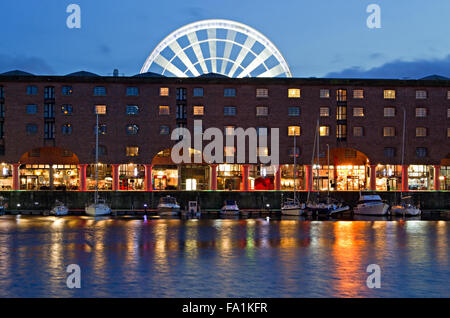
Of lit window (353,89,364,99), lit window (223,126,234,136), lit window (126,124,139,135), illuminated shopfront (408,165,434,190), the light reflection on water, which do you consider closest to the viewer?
the light reflection on water

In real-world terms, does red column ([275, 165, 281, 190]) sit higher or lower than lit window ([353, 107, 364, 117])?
lower

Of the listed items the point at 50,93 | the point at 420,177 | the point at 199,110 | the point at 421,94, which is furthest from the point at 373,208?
the point at 50,93

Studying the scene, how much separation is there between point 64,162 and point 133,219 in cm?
3136

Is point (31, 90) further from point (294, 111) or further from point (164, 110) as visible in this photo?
point (294, 111)

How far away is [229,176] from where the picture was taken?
277 feet

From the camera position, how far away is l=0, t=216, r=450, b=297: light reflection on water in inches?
867

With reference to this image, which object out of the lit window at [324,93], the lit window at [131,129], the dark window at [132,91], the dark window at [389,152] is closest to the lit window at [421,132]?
the dark window at [389,152]

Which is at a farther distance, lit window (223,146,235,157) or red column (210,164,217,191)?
lit window (223,146,235,157)

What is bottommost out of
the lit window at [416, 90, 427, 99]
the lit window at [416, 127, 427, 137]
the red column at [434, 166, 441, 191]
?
the red column at [434, 166, 441, 191]

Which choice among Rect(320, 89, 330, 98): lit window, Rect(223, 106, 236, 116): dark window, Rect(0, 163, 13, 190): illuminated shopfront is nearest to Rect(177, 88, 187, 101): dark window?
Rect(223, 106, 236, 116): dark window

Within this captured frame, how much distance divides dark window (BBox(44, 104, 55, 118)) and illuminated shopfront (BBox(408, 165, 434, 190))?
5370 cm

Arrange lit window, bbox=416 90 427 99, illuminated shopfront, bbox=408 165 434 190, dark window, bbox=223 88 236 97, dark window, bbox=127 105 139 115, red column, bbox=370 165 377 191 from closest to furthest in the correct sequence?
red column, bbox=370 165 377 191 → dark window, bbox=127 105 139 115 → dark window, bbox=223 88 236 97 → lit window, bbox=416 90 427 99 → illuminated shopfront, bbox=408 165 434 190

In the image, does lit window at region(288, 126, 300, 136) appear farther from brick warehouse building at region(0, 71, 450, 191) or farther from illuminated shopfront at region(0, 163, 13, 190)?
illuminated shopfront at region(0, 163, 13, 190)
